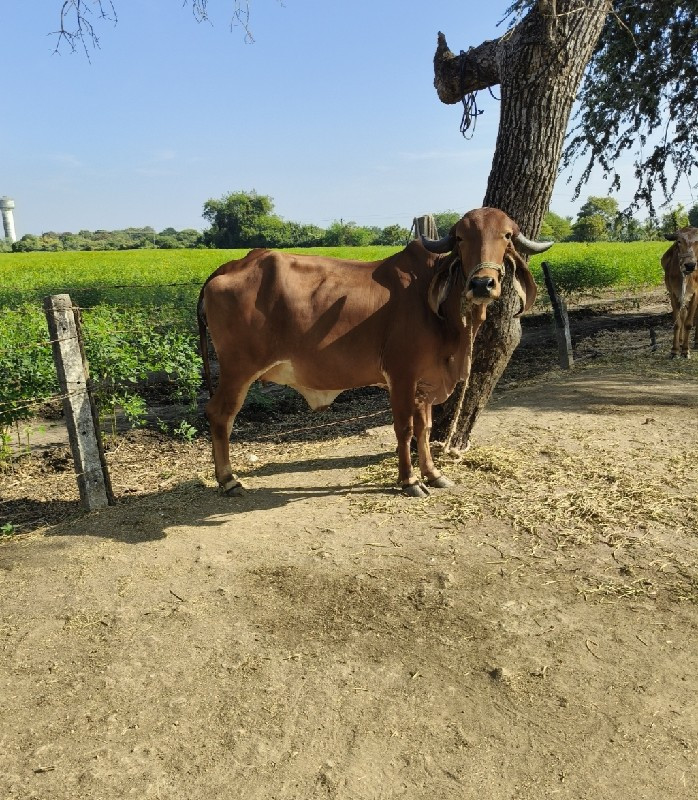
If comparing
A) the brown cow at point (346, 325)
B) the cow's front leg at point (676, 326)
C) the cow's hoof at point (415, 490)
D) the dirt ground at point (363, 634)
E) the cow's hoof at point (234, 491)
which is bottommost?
the dirt ground at point (363, 634)

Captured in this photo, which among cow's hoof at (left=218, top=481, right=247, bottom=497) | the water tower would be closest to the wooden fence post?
cow's hoof at (left=218, top=481, right=247, bottom=497)

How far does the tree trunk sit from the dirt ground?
0.85 metres

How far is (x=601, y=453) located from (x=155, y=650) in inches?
169

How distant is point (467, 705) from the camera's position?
307 centimetres

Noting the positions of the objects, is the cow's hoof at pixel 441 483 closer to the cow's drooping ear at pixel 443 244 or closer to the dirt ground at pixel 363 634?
the dirt ground at pixel 363 634

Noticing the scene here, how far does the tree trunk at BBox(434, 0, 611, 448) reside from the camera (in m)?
5.60

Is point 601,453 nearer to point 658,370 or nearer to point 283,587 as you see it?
point 283,587

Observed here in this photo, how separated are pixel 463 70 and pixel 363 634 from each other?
539 cm

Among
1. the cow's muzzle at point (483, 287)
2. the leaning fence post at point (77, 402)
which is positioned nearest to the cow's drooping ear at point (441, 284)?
the cow's muzzle at point (483, 287)

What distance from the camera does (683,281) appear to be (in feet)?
34.5

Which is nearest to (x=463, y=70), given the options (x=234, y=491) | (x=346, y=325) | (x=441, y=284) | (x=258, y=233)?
(x=441, y=284)

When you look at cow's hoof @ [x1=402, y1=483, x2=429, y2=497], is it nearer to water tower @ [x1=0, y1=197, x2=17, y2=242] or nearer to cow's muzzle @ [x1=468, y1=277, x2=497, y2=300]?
cow's muzzle @ [x1=468, y1=277, x2=497, y2=300]

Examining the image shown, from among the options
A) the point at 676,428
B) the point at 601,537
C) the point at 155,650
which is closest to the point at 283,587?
the point at 155,650

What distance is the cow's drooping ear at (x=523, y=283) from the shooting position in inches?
201
